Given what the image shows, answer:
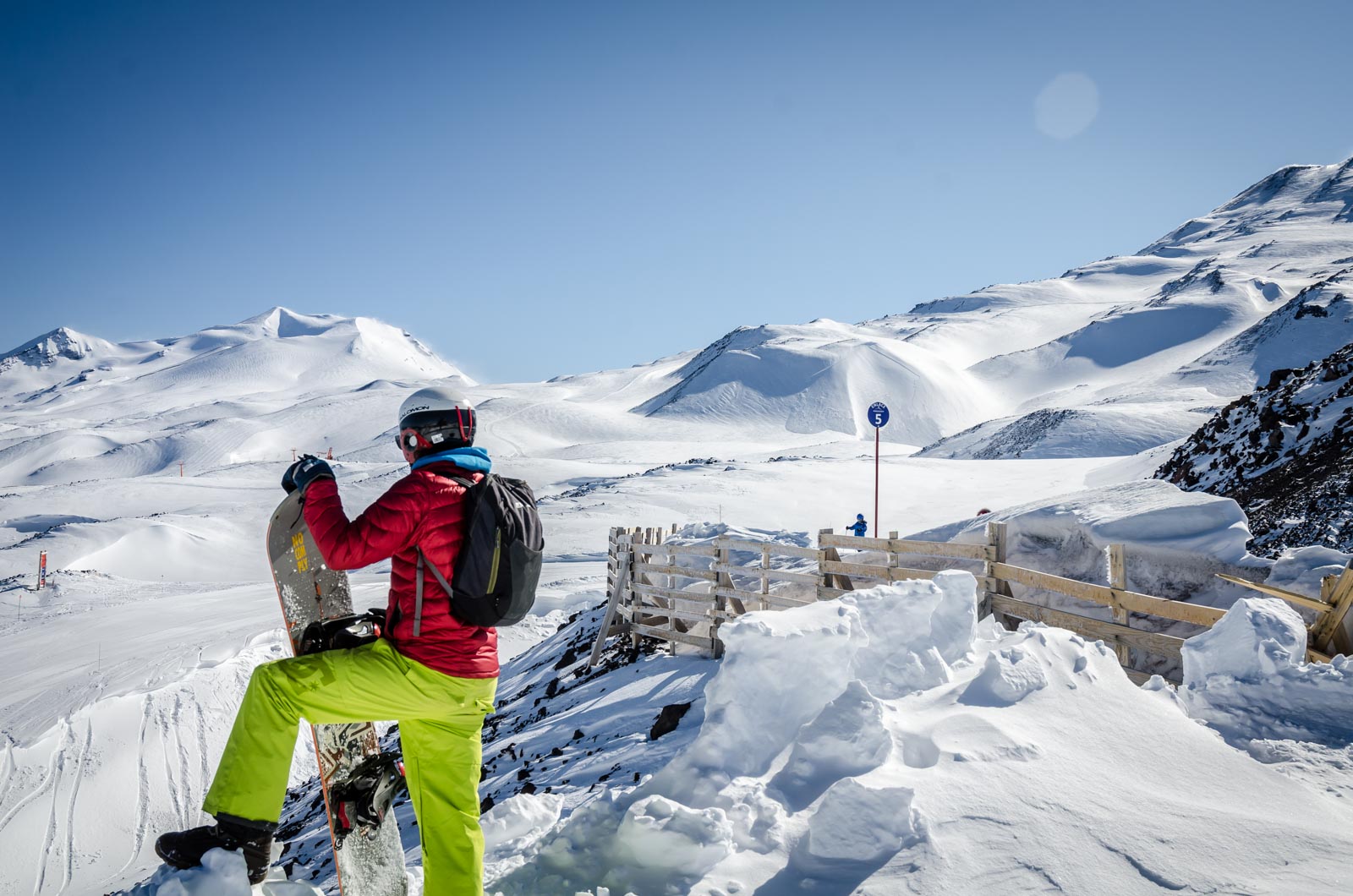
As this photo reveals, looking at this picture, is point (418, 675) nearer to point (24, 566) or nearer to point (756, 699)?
point (756, 699)

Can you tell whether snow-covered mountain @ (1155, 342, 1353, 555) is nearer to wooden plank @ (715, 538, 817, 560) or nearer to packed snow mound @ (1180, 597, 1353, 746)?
packed snow mound @ (1180, 597, 1353, 746)

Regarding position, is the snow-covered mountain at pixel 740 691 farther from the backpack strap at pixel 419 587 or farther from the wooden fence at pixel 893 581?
the backpack strap at pixel 419 587

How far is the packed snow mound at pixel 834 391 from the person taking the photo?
242 feet

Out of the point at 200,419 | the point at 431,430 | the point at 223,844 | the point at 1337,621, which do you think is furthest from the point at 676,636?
the point at 200,419

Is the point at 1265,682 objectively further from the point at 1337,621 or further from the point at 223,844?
the point at 223,844

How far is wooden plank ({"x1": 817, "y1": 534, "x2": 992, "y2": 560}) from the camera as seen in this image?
764 centimetres

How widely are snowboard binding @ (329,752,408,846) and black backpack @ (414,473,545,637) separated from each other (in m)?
1.05

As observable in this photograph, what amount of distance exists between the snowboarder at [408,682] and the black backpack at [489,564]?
0.05 meters

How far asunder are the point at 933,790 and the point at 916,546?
521cm

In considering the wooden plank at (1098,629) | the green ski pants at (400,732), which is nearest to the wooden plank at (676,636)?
the wooden plank at (1098,629)

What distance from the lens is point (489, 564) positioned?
280 cm

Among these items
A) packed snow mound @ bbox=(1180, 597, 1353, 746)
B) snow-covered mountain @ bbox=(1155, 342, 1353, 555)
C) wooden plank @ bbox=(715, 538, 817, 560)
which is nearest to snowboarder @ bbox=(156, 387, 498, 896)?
packed snow mound @ bbox=(1180, 597, 1353, 746)

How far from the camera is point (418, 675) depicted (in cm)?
282

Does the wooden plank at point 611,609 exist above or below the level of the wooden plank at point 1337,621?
below
